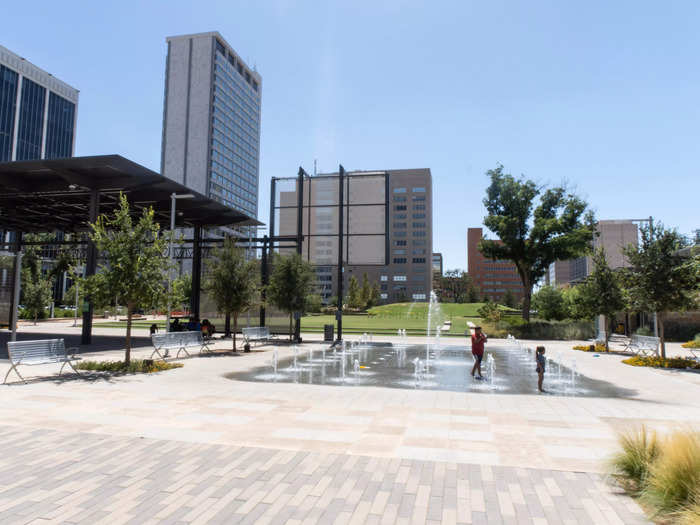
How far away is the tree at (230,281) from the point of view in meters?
20.2

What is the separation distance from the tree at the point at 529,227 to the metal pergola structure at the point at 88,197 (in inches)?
812

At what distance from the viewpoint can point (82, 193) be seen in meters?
24.9

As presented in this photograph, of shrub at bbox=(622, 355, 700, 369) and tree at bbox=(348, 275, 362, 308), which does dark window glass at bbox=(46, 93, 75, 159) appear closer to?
tree at bbox=(348, 275, 362, 308)

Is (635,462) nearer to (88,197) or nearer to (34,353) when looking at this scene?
(34,353)

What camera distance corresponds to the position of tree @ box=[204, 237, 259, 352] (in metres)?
20.2

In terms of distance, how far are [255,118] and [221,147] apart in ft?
103

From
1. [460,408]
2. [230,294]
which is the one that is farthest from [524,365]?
[230,294]

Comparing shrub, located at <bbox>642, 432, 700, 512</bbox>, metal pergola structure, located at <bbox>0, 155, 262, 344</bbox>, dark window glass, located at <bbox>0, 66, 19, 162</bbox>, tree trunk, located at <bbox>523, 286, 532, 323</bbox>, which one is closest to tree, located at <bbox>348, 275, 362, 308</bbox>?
tree trunk, located at <bbox>523, 286, 532, 323</bbox>

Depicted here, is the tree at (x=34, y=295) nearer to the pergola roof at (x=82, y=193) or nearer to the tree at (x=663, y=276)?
the pergola roof at (x=82, y=193)

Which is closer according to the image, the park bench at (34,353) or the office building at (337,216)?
the park bench at (34,353)

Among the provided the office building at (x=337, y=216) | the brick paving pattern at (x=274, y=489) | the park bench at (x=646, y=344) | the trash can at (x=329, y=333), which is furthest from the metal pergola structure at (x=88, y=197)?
the park bench at (x=646, y=344)

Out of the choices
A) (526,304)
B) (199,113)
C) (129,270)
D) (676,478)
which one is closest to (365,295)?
(526,304)

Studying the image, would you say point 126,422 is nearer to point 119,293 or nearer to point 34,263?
point 119,293

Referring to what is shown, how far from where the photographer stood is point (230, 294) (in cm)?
2028
